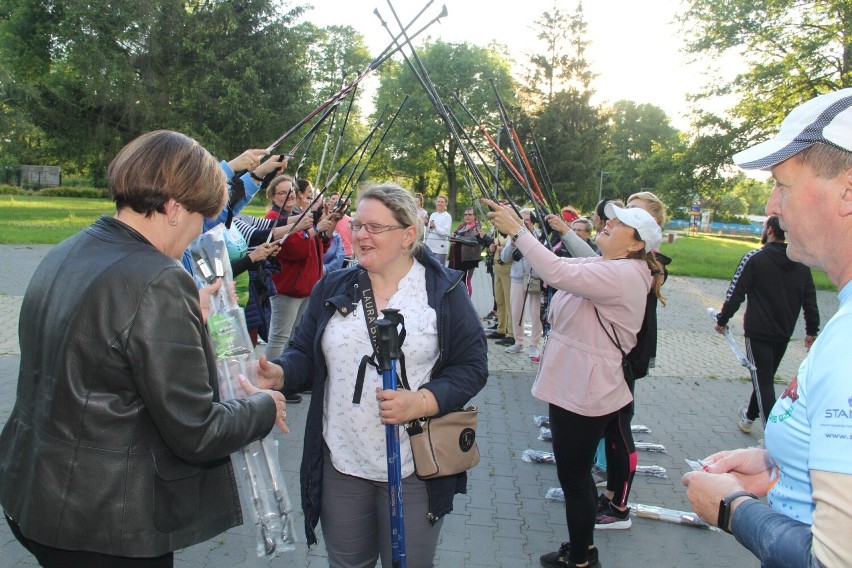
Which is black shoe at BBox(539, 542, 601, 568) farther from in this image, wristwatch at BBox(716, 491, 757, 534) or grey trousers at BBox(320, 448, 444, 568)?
wristwatch at BBox(716, 491, 757, 534)

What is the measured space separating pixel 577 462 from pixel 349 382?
155 cm

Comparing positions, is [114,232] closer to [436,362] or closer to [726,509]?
[436,362]

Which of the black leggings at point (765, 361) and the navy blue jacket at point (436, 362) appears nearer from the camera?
the navy blue jacket at point (436, 362)

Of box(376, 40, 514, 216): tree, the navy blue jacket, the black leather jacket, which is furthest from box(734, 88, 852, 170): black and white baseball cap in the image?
box(376, 40, 514, 216): tree

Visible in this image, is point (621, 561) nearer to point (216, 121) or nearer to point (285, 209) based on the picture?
point (285, 209)

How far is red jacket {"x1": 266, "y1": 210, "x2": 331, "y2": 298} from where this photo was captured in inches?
255

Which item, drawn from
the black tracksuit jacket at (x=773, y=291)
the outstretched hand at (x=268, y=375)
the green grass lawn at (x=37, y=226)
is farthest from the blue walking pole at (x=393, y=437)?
the green grass lawn at (x=37, y=226)

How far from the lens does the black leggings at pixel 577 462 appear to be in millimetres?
3520

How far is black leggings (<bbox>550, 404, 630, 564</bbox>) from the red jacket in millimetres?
3611

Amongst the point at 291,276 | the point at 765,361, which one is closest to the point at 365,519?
the point at 291,276

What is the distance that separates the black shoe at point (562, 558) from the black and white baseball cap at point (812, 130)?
9.61ft

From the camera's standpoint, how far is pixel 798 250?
5.17ft

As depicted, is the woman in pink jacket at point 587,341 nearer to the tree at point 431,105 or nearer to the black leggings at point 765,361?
the black leggings at point 765,361

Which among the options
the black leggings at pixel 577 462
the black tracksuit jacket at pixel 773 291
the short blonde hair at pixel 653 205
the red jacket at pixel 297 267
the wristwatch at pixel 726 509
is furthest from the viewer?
the red jacket at pixel 297 267
